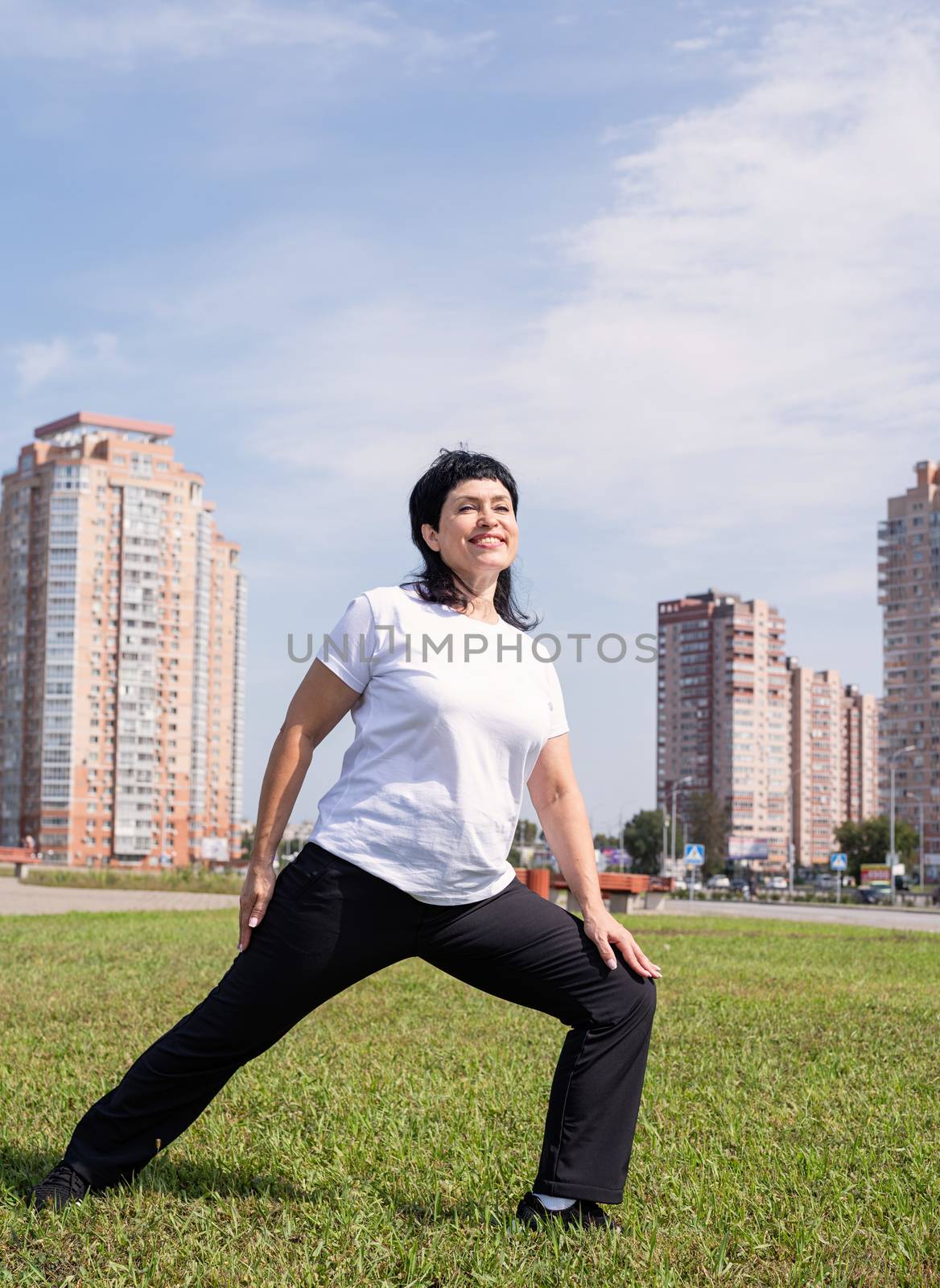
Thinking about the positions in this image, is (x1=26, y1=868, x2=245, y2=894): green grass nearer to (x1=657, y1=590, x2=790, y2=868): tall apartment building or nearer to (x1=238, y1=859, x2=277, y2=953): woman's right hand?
(x1=238, y1=859, x2=277, y2=953): woman's right hand

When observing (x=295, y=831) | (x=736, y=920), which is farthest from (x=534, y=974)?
(x=295, y=831)

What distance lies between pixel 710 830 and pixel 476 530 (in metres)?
97.0

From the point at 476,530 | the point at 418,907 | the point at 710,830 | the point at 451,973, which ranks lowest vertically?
the point at 710,830

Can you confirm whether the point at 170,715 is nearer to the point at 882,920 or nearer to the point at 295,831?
the point at 295,831

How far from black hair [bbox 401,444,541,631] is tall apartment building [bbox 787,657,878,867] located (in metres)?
132

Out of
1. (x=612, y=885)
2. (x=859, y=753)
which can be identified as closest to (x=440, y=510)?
(x=612, y=885)

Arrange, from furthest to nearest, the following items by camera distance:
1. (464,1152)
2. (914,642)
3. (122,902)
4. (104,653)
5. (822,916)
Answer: (914,642), (104,653), (822,916), (122,902), (464,1152)

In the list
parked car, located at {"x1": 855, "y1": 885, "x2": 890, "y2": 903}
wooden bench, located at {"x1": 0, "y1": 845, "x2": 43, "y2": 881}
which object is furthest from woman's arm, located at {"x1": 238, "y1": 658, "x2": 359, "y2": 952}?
parked car, located at {"x1": 855, "y1": 885, "x2": 890, "y2": 903}

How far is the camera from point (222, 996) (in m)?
3.46

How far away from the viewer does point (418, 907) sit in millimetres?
Answer: 3385

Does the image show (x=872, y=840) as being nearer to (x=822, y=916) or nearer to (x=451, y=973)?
(x=822, y=916)

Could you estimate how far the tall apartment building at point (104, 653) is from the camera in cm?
10262

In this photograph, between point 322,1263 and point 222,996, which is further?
point 222,996

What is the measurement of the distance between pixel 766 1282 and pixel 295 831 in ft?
191
